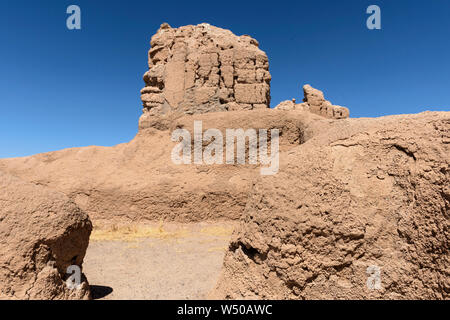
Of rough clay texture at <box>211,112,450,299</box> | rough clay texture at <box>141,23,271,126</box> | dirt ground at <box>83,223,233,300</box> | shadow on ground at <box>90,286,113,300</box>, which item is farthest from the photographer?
rough clay texture at <box>141,23,271,126</box>

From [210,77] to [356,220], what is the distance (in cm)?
948

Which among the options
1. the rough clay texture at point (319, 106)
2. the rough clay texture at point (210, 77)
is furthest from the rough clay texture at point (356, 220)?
the rough clay texture at point (319, 106)

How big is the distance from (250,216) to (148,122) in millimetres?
9406

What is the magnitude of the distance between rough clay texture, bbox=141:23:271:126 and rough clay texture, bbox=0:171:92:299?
786 cm

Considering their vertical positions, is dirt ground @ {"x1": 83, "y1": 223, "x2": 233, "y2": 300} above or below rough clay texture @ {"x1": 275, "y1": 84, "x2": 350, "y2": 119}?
below

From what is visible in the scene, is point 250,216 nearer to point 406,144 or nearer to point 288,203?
point 288,203

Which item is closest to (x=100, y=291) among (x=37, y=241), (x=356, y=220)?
(x=37, y=241)

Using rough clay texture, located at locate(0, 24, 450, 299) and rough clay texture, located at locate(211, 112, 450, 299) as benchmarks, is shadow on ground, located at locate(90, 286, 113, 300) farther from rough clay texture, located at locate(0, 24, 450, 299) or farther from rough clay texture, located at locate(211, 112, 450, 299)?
rough clay texture, located at locate(211, 112, 450, 299)

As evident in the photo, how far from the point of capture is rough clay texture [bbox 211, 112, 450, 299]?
2160mm

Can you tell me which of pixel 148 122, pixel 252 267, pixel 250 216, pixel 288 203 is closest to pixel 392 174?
pixel 288 203

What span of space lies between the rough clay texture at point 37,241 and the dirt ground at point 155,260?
104 cm

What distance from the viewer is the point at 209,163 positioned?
30.6 feet

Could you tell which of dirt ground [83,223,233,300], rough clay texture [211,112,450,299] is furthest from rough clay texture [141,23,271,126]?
rough clay texture [211,112,450,299]

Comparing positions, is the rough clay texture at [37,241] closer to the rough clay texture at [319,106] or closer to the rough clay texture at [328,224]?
the rough clay texture at [328,224]
